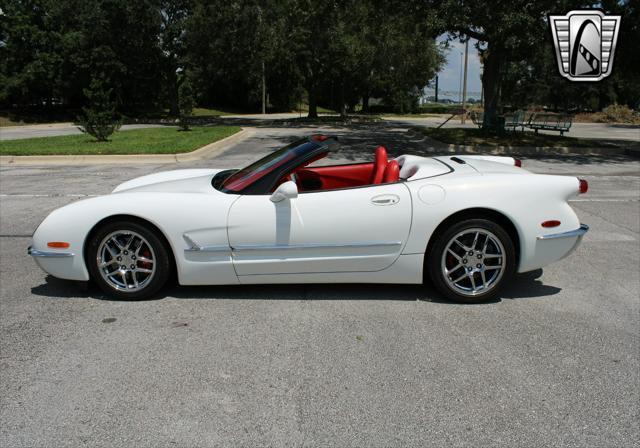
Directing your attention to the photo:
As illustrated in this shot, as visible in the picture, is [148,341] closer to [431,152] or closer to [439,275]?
[439,275]

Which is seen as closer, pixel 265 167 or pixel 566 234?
pixel 566 234

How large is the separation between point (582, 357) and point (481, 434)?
117 cm

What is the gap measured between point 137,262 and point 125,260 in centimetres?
9

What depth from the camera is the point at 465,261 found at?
4.15 m

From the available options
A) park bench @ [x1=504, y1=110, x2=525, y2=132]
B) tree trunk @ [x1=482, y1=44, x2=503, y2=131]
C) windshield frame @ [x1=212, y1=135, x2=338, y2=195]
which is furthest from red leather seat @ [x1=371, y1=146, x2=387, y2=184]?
park bench @ [x1=504, y1=110, x2=525, y2=132]

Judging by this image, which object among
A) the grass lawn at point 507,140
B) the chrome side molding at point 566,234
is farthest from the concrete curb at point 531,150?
the chrome side molding at point 566,234

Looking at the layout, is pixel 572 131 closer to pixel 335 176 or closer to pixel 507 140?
pixel 507 140

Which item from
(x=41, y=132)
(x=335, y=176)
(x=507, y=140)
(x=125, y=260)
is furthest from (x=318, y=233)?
(x=41, y=132)

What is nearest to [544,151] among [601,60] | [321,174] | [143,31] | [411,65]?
[601,60]

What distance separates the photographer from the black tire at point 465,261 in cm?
407

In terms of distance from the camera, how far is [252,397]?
2.92 m

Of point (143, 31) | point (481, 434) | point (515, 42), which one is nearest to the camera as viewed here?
point (481, 434)

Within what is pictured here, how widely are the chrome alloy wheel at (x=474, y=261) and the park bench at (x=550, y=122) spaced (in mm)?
18285

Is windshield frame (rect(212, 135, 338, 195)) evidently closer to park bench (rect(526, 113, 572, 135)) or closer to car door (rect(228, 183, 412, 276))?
car door (rect(228, 183, 412, 276))
